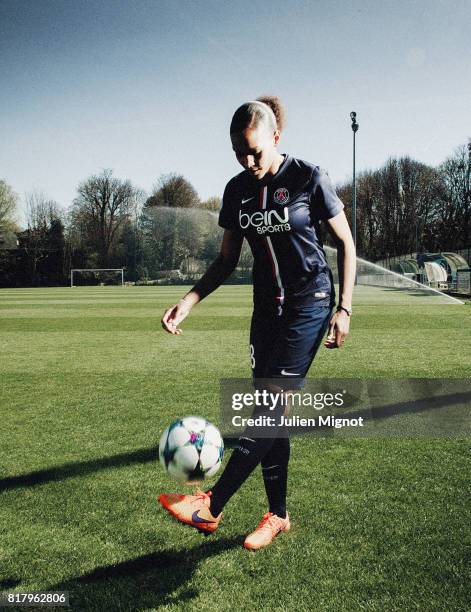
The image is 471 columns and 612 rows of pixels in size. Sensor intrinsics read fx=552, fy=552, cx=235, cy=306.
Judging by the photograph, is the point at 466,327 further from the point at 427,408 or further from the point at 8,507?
the point at 8,507

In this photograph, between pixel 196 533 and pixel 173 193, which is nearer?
pixel 196 533

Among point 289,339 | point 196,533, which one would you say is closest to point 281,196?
point 289,339

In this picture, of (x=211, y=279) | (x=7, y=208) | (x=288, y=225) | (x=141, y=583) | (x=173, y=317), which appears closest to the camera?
(x=141, y=583)

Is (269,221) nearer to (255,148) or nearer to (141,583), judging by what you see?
(255,148)

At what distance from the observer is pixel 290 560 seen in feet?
9.31

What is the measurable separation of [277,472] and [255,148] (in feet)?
5.81

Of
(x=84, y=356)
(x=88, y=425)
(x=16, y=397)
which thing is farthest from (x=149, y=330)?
(x=88, y=425)

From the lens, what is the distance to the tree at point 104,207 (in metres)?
72.4

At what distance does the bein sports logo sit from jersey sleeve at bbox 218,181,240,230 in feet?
0.40

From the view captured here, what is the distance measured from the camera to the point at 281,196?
9.61ft

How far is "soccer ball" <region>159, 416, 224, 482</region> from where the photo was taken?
3.09m

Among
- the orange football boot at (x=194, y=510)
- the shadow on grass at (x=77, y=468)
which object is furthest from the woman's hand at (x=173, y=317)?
the shadow on grass at (x=77, y=468)

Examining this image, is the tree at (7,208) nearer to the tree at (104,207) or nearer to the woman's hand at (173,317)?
the tree at (104,207)

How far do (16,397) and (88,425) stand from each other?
186 centimetres
